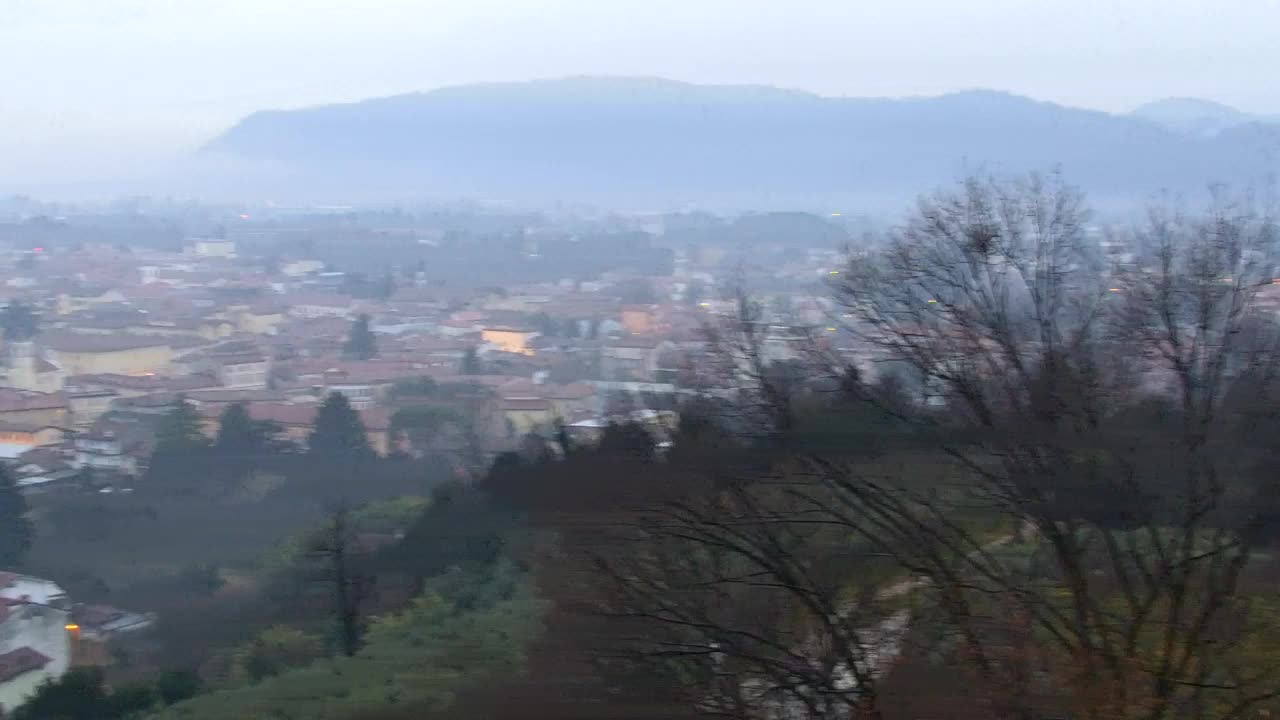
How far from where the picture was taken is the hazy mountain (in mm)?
14438

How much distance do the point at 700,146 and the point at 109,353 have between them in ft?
48.6

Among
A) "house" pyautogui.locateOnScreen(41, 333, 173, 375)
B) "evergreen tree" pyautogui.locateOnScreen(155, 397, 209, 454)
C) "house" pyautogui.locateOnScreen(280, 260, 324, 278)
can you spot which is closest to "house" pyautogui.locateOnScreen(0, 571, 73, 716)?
"evergreen tree" pyautogui.locateOnScreen(155, 397, 209, 454)

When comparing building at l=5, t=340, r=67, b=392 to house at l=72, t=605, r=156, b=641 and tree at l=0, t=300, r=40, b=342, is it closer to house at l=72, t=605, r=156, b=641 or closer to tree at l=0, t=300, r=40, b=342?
tree at l=0, t=300, r=40, b=342

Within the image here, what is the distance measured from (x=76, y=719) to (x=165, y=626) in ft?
4.97

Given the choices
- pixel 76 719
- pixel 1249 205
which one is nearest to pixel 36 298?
pixel 76 719

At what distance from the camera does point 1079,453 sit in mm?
6145

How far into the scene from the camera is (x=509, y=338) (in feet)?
49.6

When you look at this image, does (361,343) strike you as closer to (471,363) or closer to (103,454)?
(471,363)

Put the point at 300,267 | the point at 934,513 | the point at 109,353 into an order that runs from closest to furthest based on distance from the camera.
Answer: the point at 934,513
the point at 109,353
the point at 300,267

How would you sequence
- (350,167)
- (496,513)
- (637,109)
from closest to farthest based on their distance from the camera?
1. (496,513)
2. (637,109)
3. (350,167)

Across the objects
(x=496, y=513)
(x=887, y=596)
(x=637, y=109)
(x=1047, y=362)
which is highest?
(x=637, y=109)

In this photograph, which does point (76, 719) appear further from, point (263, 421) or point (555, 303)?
point (555, 303)

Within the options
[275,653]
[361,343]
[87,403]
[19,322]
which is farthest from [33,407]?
[275,653]

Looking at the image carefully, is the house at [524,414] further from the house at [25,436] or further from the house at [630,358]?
the house at [25,436]
